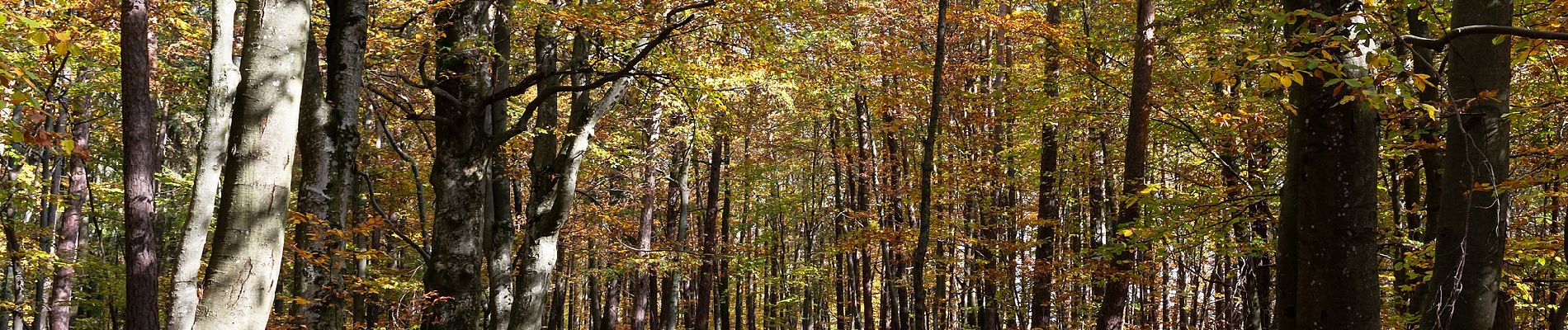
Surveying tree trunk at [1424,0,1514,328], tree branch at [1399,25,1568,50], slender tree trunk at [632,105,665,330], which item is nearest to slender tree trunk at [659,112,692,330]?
slender tree trunk at [632,105,665,330]

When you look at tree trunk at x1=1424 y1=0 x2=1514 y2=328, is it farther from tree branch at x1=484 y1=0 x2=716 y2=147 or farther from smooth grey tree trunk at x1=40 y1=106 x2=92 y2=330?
smooth grey tree trunk at x1=40 y1=106 x2=92 y2=330

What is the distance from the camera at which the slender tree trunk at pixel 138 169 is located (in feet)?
27.9

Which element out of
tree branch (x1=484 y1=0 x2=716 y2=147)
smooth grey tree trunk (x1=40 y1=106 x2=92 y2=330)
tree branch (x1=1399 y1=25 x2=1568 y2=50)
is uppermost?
tree branch (x1=484 y1=0 x2=716 y2=147)

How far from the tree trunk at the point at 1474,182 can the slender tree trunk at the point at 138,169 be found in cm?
1073

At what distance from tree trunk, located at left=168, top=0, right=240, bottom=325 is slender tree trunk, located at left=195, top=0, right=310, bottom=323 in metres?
0.72

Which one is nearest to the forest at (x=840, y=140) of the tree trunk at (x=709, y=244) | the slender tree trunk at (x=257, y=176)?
the slender tree trunk at (x=257, y=176)

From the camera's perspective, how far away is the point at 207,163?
6.22 metres

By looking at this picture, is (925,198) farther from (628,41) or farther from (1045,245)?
(628,41)

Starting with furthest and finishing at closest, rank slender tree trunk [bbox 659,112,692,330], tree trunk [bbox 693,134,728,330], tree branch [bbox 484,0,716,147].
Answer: tree trunk [bbox 693,134,728,330], slender tree trunk [bbox 659,112,692,330], tree branch [bbox 484,0,716,147]

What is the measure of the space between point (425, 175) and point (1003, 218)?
1247 cm

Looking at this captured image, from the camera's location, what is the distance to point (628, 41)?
1008 cm

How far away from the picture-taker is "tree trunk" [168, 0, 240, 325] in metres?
4.23

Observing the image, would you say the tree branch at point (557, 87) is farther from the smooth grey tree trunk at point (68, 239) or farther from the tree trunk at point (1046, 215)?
the smooth grey tree trunk at point (68, 239)

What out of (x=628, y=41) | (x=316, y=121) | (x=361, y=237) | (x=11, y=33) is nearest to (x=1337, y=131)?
(x=316, y=121)
